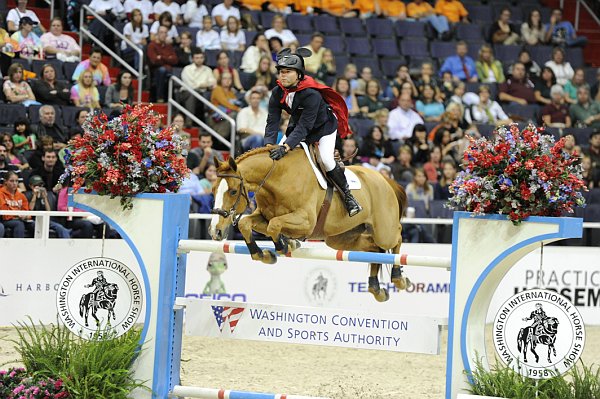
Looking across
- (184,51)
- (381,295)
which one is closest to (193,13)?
(184,51)

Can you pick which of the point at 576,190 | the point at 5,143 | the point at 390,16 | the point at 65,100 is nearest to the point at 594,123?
the point at 390,16

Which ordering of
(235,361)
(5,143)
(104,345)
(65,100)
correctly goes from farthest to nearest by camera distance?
1. (65,100)
2. (5,143)
3. (235,361)
4. (104,345)

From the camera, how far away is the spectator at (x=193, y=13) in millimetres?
14117

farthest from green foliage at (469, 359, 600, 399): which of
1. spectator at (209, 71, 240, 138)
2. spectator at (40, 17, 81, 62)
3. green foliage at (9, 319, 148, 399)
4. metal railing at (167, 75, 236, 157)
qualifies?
spectator at (40, 17, 81, 62)

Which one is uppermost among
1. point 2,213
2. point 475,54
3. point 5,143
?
point 475,54

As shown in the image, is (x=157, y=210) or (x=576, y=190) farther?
(x=157, y=210)

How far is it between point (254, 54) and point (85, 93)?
104 inches

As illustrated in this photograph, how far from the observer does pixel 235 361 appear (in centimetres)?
916

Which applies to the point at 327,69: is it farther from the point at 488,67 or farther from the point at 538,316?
the point at 538,316

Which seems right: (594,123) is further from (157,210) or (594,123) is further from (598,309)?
(157,210)

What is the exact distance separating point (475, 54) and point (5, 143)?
8072 millimetres

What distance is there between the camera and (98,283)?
6.28 metres

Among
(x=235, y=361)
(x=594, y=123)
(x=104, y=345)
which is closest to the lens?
(x=104, y=345)

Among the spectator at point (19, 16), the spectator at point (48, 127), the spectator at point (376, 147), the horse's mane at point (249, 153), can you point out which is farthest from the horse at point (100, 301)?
the spectator at point (19, 16)
